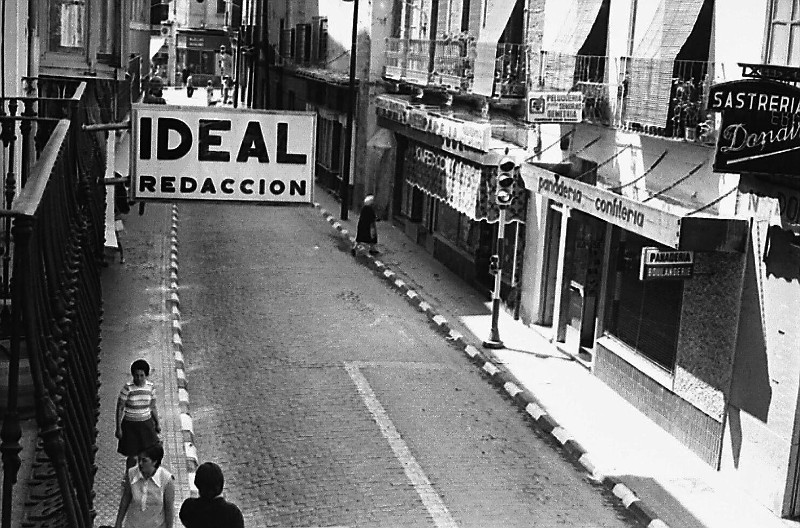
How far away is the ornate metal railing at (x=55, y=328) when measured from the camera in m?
4.37

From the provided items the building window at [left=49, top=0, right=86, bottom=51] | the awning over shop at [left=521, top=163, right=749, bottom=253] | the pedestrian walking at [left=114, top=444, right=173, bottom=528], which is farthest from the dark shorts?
the building window at [left=49, top=0, right=86, bottom=51]

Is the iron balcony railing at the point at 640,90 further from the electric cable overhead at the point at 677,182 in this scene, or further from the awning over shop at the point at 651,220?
the awning over shop at the point at 651,220

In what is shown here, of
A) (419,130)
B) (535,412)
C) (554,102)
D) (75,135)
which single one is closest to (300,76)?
(419,130)

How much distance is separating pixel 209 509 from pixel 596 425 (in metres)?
8.60

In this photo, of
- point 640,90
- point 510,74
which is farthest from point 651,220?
point 510,74

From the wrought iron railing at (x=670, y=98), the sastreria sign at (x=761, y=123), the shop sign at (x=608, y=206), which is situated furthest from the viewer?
the wrought iron railing at (x=670, y=98)

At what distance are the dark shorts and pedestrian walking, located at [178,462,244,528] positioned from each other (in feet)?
10.1

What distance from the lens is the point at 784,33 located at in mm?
13477

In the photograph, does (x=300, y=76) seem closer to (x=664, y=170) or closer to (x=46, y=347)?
(x=664, y=170)

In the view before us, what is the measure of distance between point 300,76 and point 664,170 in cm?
2669

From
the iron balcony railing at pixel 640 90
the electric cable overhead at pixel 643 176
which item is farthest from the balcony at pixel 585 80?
the electric cable overhead at pixel 643 176

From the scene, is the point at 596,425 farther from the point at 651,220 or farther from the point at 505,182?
the point at 505,182

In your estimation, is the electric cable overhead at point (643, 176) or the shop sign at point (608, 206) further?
the electric cable overhead at point (643, 176)

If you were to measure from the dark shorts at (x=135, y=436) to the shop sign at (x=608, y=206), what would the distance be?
6.37m
